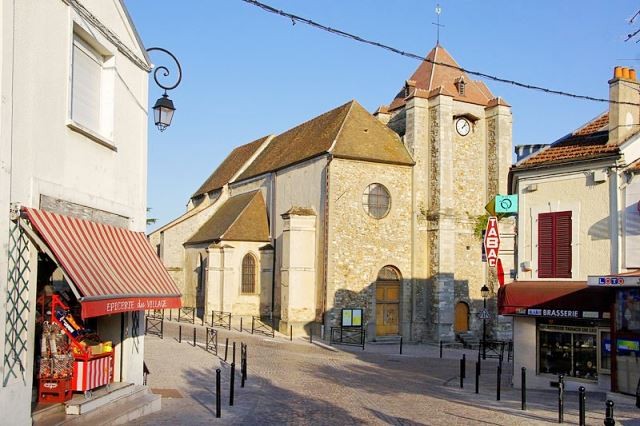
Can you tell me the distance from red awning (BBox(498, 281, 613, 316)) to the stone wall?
1446 centimetres

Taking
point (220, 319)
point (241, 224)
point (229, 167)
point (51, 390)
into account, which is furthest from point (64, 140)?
point (229, 167)

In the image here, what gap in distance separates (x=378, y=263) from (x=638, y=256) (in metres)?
17.9

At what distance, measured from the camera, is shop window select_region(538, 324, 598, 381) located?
1603cm

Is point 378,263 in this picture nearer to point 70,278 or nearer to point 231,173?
point 231,173

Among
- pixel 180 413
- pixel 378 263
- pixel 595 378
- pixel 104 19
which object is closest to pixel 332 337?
pixel 378 263

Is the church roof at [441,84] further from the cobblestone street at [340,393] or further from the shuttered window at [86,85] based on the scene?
the shuttered window at [86,85]

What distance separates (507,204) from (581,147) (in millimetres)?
2364

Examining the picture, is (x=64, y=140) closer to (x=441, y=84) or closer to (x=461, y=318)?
(x=461, y=318)

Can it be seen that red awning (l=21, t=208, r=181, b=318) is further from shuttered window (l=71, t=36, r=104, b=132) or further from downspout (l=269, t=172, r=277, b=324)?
downspout (l=269, t=172, r=277, b=324)

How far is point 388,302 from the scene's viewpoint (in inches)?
1294

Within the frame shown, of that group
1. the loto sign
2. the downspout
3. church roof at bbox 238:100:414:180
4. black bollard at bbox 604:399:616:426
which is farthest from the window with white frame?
the downspout

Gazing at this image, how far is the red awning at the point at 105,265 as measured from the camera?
8203mm

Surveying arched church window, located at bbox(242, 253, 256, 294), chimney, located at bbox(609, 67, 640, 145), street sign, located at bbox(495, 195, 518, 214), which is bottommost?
arched church window, located at bbox(242, 253, 256, 294)

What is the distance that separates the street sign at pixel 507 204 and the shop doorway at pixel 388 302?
49.5 ft
